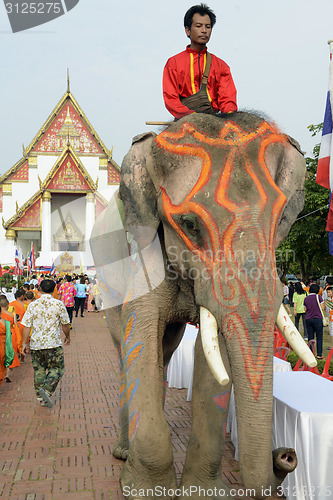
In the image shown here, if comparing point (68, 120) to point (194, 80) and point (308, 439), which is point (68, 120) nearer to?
point (194, 80)

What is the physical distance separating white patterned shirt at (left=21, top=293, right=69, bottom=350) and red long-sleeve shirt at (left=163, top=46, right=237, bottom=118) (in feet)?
13.7

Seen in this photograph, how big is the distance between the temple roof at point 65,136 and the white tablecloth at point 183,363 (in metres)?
33.4

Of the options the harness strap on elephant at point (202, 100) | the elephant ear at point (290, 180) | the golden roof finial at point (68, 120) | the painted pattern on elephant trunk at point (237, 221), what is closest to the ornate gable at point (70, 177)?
the golden roof finial at point (68, 120)

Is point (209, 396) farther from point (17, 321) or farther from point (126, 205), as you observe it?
point (17, 321)

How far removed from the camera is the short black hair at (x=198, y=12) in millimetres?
3846

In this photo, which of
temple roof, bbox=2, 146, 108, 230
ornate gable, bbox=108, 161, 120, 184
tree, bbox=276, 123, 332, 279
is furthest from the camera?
ornate gable, bbox=108, 161, 120, 184

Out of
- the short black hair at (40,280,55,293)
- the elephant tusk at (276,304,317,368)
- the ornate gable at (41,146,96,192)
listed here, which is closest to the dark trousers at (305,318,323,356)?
the short black hair at (40,280,55,293)

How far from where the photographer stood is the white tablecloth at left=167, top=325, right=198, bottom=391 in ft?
25.9

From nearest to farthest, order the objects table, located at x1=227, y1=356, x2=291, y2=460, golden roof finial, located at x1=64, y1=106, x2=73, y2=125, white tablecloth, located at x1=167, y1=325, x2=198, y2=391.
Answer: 1. table, located at x1=227, y1=356, x2=291, y2=460
2. white tablecloth, located at x1=167, y1=325, x2=198, y2=391
3. golden roof finial, located at x1=64, y1=106, x2=73, y2=125

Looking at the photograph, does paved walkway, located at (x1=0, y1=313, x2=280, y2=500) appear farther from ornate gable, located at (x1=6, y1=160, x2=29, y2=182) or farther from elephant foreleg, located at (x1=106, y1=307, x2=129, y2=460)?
ornate gable, located at (x1=6, y1=160, x2=29, y2=182)

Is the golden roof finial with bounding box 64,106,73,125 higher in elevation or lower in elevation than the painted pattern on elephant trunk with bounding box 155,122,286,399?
higher

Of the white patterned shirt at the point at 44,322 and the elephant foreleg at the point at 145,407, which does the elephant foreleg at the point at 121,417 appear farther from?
the white patterned shirt at the point at 44,322

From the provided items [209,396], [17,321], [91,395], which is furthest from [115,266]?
[17,321]

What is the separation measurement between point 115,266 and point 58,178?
32576 millimetres
